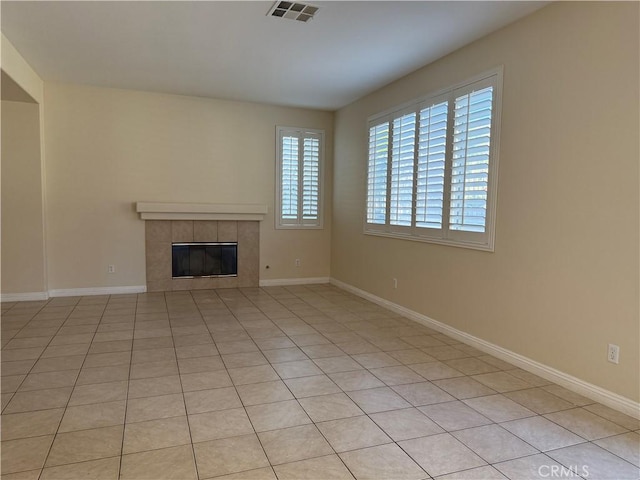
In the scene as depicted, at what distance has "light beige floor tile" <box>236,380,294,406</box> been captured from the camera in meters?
2.68

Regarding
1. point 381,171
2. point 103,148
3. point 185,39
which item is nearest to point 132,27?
point 185,39

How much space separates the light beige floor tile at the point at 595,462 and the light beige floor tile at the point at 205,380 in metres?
2.02

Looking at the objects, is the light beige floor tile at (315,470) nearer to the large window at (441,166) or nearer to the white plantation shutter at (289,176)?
the large window at (441,166)

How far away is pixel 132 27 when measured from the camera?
11.8 ft

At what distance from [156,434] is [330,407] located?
100 centimetres

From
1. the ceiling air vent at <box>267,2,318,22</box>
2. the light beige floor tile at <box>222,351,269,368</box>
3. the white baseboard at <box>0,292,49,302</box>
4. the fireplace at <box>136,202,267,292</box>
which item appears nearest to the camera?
the ceiling air vent at <box>267,2,318,22</box>

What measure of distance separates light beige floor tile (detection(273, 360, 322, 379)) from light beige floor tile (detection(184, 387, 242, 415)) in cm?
44

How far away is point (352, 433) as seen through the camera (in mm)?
2311

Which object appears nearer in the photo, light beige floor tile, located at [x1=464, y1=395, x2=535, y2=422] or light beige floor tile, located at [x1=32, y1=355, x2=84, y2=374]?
light beige floor tile, located at [x1=464, y1=395, x2=535, y2=422]

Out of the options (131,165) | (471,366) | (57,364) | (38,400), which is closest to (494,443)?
(471,366)

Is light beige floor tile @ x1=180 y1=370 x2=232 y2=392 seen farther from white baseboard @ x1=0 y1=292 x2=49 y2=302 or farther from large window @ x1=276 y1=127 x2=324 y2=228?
large window @ x1=276 y1=127 x2=324 y2=228

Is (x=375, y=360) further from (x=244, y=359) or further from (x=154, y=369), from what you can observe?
(x=154, y=369)

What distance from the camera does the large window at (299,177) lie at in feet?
21.3

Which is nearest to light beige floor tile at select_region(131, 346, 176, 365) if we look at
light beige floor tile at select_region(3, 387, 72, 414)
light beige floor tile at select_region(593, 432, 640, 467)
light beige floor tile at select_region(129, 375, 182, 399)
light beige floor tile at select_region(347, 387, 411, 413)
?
light beige floor tile at select_region(129, 375, 182, 399)
